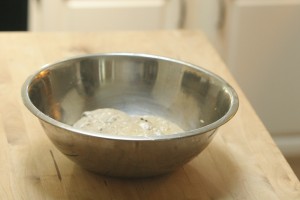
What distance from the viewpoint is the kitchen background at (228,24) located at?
6.19ft

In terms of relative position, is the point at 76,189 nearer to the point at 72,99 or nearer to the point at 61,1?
the point at 72,99

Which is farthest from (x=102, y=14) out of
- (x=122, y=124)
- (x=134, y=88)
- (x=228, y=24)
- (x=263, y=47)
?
(x=122, y=124)

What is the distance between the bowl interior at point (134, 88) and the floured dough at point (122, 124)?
0.04m

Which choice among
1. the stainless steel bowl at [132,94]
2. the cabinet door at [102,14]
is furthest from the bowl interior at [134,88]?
the cabinet door at [102,14]

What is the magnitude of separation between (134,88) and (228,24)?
93 centimetres

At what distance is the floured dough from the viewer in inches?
36.7

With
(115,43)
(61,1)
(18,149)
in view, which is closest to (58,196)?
(18,149)

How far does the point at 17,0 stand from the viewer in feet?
6.50

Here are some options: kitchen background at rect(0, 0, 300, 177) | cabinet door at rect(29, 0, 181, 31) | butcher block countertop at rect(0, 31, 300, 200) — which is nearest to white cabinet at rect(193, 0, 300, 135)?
kitchen background at rect(0, 0, 300, 177)

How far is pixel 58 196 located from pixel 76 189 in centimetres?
3

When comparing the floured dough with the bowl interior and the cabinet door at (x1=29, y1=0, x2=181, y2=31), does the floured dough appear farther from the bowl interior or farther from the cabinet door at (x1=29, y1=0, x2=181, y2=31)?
the cabinet door at (x1=29, y1=0, x2=181, y2=31)

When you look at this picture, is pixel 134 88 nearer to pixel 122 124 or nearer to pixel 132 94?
pixel 132 94

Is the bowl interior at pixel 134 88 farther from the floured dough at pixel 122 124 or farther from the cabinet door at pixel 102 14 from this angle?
the cabinet door at pixel 102 14

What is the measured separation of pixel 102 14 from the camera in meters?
1.90
